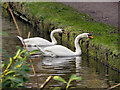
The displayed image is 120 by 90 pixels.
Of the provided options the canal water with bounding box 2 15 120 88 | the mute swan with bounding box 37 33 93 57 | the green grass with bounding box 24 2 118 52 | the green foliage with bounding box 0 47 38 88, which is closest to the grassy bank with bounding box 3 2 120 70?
the green grass with bounding box 24 2 118 52

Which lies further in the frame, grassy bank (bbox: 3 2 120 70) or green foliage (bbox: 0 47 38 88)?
grassy bank (bbox: 3 2 120 70)

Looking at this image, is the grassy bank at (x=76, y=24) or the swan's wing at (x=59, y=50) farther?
the swan's wing at (x=59, y=50)

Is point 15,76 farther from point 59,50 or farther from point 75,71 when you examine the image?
point 59,50

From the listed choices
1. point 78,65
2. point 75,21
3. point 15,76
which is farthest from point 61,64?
point 15,76

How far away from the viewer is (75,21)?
1203 cm

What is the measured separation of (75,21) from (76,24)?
0.57m

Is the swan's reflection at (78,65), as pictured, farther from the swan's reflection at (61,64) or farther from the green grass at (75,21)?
the green grass at (75,21)

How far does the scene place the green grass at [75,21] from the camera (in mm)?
8995

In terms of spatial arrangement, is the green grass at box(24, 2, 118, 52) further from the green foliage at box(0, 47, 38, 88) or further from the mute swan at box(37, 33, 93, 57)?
the green foliage at box(0, 47, 38, 88)

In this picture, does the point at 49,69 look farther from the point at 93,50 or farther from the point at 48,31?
the point at 48,31

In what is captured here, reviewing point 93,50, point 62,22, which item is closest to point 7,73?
point 93,50

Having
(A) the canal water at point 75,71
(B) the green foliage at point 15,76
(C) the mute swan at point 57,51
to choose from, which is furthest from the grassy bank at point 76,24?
(B) the green foliage at point 15,76

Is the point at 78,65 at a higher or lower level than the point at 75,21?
lower

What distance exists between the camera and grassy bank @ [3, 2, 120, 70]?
804 cm
